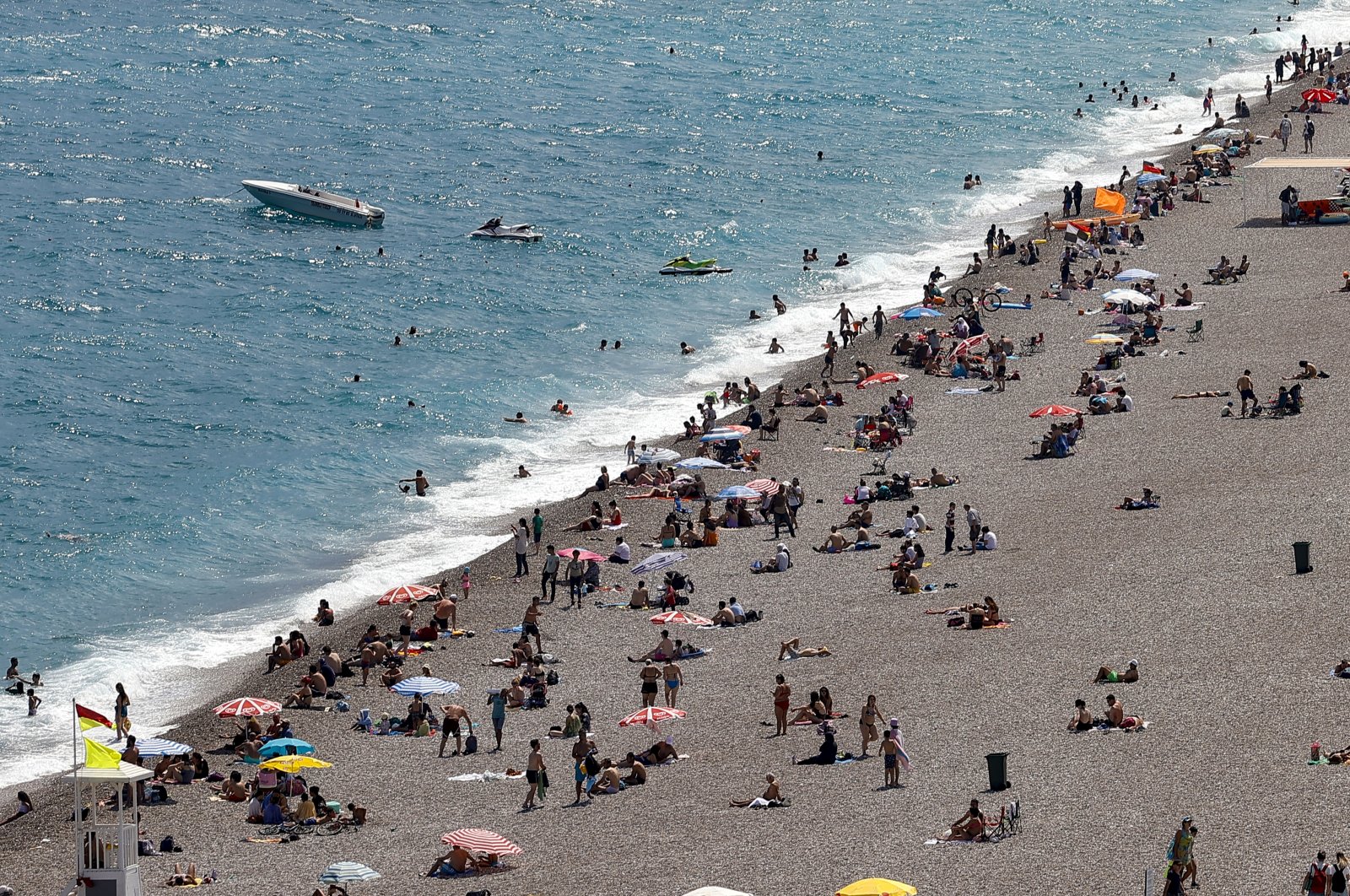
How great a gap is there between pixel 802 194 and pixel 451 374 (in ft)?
81.6

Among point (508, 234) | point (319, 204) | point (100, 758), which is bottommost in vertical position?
point (100, 758)

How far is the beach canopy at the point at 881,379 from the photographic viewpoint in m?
46.9

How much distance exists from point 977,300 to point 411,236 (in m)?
23.3

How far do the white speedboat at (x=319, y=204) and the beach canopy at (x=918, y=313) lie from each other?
78.8ft

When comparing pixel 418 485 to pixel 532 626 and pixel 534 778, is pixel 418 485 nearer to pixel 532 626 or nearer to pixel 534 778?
pixel 532 626

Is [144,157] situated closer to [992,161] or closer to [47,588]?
[992,161]

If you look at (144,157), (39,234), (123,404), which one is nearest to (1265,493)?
(123,404)

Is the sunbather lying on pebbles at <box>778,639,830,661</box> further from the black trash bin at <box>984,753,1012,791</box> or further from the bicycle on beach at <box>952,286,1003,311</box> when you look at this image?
the bicycle on beach at <box>952,286,1003,311</box>

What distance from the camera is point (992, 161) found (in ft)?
257

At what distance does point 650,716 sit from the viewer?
28172 mm

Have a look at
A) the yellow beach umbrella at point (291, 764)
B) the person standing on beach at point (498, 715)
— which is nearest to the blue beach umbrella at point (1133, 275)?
the person standing on beach at point (498, 715)

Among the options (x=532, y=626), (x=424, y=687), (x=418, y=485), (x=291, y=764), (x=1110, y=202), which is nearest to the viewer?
(x=291, y=764)

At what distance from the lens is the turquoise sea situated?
41.7 m

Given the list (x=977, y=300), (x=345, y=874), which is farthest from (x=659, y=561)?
(x=977, y=300)
